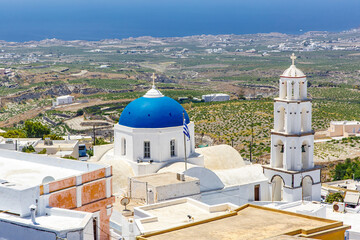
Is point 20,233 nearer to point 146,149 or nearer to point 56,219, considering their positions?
point 56,219

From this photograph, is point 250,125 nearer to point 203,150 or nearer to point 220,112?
point 220,112

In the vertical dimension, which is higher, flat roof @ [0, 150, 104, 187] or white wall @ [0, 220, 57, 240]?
flat roof @ [0, 150, 104, 187]

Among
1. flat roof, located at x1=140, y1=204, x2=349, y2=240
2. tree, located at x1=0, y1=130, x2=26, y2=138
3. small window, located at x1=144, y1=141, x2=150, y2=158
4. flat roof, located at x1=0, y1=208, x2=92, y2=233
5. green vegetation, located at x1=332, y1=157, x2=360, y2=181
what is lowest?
green vegetation, located at x1=332, y1=157, x2=360, y2=181

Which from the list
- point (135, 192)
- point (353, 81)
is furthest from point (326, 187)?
point (353, 81)

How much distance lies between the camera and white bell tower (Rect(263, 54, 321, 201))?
2750cm

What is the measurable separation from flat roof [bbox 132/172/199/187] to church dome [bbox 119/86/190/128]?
2.93 m

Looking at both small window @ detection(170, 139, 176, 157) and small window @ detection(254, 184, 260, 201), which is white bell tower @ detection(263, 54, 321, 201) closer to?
small window @ detection(254, 184, 260, 201)

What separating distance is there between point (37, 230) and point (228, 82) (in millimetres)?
127210

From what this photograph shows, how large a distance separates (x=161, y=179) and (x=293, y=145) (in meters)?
6.68

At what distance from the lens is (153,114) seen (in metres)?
27.8

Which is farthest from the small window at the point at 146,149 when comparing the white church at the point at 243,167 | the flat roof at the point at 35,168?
the flat roof at the point at 35,168

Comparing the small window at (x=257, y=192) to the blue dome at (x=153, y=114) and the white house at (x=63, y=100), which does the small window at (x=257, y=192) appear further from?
the white house at (x=63, y=100)

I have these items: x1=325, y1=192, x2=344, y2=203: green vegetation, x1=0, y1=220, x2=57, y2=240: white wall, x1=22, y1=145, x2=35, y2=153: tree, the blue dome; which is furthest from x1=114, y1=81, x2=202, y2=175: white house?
x1=22, y1=145, x2=35, y2=153: tree

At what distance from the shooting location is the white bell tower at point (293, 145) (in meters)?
27.5
